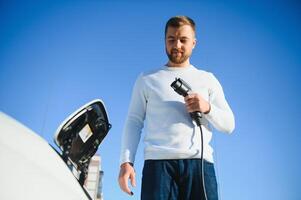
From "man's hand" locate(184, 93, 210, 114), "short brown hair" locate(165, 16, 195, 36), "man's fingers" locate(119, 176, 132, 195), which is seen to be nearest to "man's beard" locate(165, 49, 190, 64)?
"short brown hair" locate(165, 16, 195, 36)

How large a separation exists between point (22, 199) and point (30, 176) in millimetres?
52

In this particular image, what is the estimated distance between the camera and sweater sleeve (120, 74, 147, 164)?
1441 millimetres

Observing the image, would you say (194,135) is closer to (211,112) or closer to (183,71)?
(211,112)

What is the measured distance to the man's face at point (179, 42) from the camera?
153 cm

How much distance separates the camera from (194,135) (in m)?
1.39

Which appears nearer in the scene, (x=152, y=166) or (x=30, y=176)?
(x=30, y=176)

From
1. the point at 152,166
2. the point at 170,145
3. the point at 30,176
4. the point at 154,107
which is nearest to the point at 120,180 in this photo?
the point at 152,166

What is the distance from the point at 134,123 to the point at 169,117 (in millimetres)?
229

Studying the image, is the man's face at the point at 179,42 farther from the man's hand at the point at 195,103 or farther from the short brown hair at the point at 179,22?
the man's hand at the point at 195,103

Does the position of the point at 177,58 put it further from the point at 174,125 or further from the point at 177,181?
the point at 177,181


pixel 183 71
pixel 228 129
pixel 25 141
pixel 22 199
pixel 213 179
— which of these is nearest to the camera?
pixel 22 199

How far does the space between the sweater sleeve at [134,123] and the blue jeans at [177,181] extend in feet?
0.56

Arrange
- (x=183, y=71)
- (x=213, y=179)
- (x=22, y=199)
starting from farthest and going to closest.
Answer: (x=183, y=71)
(x=213, y=179)
(x=22, y=199)

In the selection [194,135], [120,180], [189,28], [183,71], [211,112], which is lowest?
[120,180]
